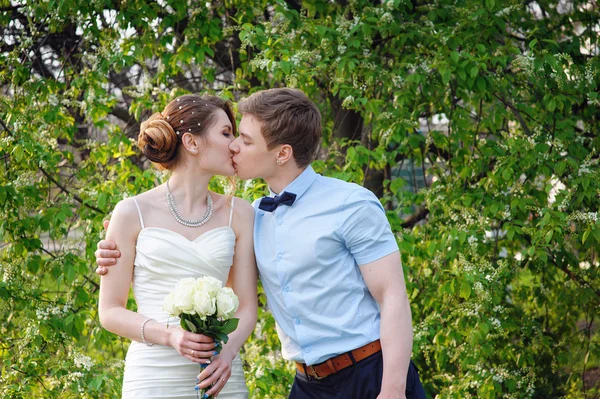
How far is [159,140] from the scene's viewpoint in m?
2.63

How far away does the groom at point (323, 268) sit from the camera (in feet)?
7.73

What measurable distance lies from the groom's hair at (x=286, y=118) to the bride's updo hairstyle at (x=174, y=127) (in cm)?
20

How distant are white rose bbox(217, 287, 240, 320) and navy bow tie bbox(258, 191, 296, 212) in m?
0.42

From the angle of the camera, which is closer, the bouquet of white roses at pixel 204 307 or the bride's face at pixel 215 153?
the bouquet of white roses at pixel 204 307

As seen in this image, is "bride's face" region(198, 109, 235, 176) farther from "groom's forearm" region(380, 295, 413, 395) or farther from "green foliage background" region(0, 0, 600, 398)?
"green foliage background" region(0, 0, 600, 398)

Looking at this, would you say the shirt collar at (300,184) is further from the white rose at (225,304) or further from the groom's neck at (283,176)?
the white rose at (225,304)

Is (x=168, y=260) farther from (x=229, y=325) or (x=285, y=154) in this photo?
(x=285, y=154)

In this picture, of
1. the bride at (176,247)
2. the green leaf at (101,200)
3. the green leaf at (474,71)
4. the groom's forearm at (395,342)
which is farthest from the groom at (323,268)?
the green leaf at (474,71)

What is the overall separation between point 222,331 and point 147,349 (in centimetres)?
47

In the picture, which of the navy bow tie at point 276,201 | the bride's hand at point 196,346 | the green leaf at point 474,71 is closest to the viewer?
the bride's hand at point 196,346

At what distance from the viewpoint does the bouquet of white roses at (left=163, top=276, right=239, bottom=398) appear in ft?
7.02

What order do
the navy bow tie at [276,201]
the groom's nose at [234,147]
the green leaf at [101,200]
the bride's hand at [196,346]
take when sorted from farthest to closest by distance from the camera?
the green leaf at [101,200] < the groom's nose at [234,147] < the navy bow tie at [276,201] < the bride's hand at [196,346]

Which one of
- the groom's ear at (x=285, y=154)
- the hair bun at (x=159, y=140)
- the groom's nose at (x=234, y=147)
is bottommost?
the groom's ear at (x=285, y=154)

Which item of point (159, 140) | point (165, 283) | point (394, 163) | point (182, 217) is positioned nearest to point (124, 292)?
point (165, 283)
